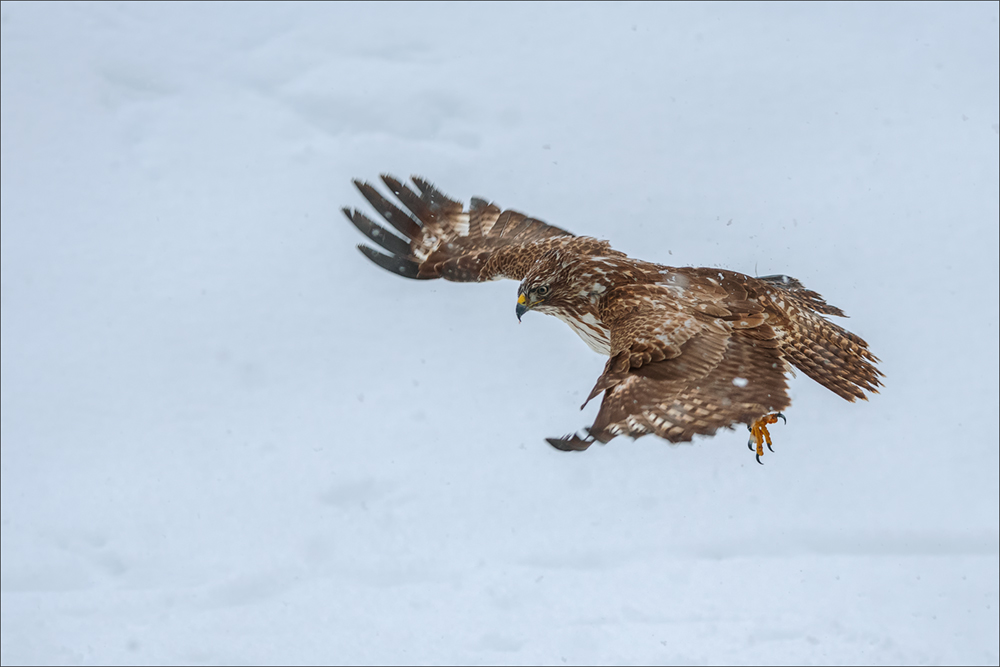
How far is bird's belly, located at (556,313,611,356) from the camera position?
5.60m

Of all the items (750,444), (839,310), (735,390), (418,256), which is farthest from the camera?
(418,256)

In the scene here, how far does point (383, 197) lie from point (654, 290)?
285 cm

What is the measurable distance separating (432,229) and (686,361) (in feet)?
10.8

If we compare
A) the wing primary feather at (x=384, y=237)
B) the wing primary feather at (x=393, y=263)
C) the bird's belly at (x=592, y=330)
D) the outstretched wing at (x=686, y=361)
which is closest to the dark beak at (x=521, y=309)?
the bird's belly at (x=592, y=330)

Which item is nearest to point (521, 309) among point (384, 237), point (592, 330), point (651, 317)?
point (592, 330)

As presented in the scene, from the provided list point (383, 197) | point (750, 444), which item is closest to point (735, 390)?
point (750, 444)

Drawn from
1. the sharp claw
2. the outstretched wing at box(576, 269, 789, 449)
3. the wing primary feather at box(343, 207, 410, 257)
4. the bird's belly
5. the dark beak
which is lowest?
the sharp claw

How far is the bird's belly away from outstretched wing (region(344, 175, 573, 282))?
3.77 ft

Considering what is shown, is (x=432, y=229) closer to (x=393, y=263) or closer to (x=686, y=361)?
(x=393, y=263)

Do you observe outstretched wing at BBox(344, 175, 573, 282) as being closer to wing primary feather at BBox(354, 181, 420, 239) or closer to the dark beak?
wing primary feather at BBox(354, 181, 420, 239)

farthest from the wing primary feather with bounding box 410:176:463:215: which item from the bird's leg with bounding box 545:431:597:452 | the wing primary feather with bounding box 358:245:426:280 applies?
the bird's leg with bounding box 545:431:597:452

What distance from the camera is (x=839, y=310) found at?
595 cm

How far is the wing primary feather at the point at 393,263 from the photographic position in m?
7.12

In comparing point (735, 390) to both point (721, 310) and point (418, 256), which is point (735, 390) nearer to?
point (721, 310)
